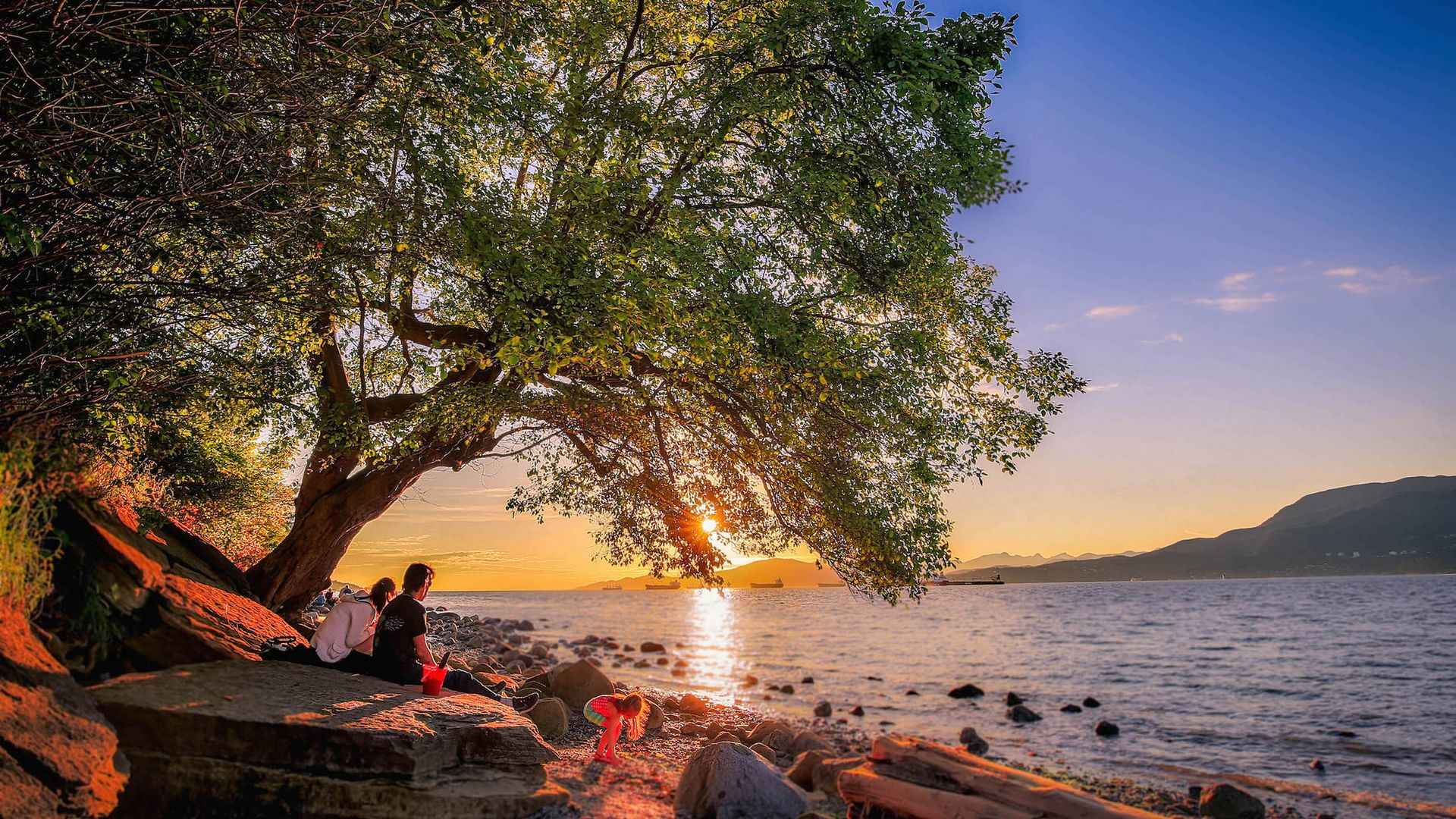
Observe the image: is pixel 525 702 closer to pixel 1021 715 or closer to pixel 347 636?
pixel 347 636

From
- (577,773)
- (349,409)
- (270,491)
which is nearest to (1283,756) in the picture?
(577,773)

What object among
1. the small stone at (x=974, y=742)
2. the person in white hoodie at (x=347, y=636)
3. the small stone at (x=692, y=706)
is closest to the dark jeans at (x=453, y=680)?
the person in white hoodie at (x=347, y=636)

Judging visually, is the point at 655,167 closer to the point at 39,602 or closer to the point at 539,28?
the point at 539,28

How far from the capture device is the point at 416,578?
9.84 m

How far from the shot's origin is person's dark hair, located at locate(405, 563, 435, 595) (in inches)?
385

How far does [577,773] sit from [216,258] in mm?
7716

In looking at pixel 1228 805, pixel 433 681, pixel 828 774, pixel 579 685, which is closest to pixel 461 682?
pixel 433 681

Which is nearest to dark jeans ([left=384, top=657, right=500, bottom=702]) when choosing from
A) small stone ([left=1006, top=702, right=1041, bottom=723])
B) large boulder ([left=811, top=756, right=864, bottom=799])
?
large boulder ([left=811, top=756, right=864, bottom=799])

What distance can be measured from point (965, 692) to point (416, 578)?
2156 centimetres

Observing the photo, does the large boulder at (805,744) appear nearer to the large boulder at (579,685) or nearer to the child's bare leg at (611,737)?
the large boulder at (579,685)

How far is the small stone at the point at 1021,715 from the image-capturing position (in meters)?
21.5

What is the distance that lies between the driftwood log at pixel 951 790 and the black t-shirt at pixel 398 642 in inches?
220

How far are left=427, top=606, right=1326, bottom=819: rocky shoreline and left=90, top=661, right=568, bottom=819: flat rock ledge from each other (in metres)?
0.95

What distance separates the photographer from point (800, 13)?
34.9 feet
